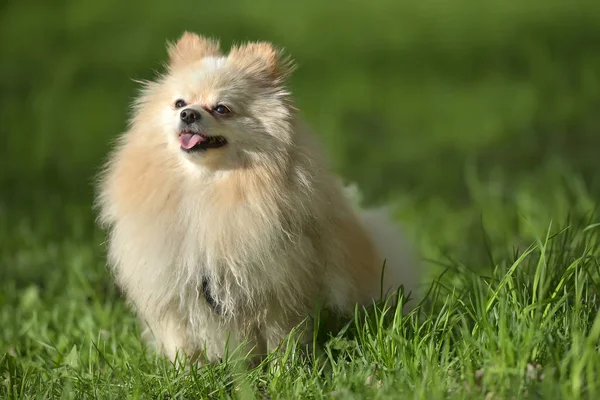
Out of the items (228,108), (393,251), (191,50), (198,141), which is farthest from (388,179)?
(198,141)

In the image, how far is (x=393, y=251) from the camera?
13.9 ft

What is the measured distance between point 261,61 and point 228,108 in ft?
0.99

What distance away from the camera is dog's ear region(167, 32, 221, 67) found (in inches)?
148

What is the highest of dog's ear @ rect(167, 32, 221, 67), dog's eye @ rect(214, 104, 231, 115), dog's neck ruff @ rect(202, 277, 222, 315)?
dog's ear @ rect(167, 32, 221, 67)

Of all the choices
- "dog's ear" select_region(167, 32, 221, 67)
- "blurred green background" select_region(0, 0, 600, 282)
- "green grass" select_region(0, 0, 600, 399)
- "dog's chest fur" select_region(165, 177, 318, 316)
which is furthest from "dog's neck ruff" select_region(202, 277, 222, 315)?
"blurred green background" select_region(0, 0, 600, 282)

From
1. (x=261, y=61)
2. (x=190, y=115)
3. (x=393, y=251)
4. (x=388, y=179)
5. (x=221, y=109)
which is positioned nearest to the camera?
(x=190, y=115)

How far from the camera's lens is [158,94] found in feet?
12.1

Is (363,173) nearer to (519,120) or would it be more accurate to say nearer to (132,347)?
(519,120)

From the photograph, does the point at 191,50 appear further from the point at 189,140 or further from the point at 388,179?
the point at 388,179

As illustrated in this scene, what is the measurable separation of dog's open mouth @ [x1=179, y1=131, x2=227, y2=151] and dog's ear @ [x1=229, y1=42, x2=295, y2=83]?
0.36m

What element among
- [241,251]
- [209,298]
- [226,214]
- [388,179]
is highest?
[226,214]

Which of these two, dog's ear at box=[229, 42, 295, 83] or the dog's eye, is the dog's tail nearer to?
dog's ear at box=[229, 42, 295, 83]

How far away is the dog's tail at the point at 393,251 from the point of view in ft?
13.5

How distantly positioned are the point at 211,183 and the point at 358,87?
19.0 feet
